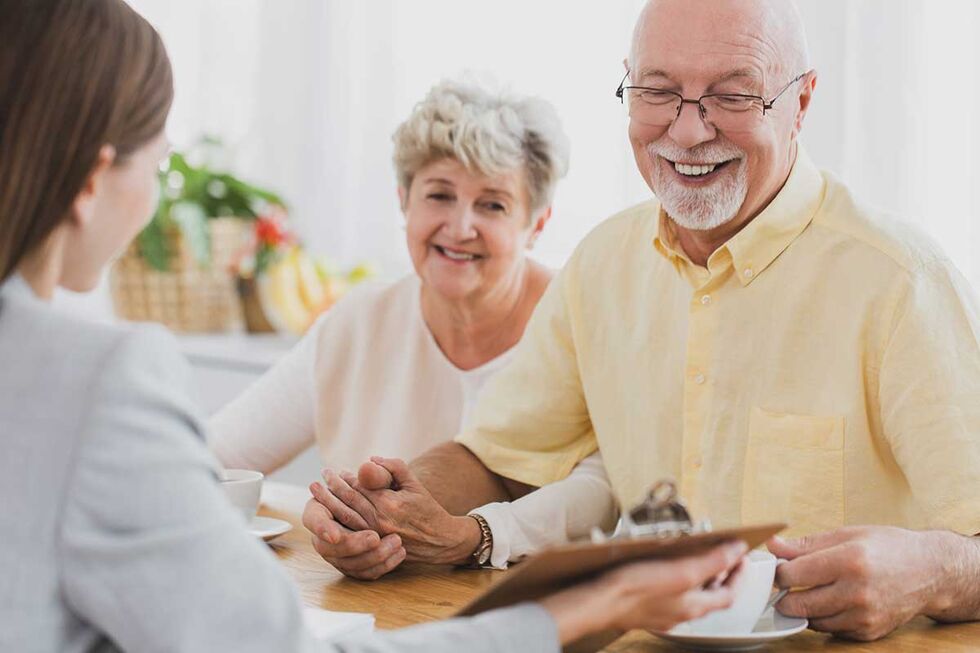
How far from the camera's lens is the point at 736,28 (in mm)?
1656

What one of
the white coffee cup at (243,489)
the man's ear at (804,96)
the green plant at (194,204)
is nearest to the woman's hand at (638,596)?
the white coffee cup at (243,489)

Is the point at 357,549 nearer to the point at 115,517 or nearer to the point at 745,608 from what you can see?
the point at 745,608

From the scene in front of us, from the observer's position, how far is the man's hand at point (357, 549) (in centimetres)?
148

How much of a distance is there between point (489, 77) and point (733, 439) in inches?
35.5

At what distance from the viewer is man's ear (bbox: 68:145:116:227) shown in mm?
941

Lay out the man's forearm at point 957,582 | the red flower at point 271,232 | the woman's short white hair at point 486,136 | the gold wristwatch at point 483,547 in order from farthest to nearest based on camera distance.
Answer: the red flower at point 271,232
the woman's short white hair at point 486,136
the gold wristwatch at point 483,547
the man's forearm at point 957,582

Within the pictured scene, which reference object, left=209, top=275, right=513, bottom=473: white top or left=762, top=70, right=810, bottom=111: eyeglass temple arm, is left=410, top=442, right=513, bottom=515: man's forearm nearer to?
left=209, top=275, right=513, bottom=473: white top

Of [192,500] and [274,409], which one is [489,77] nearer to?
[274,409]

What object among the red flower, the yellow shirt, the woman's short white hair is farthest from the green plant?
the yellow shirt

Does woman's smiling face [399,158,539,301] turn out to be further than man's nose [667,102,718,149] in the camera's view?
Yes

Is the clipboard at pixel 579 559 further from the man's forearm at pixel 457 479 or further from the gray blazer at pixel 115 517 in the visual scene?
the man's forearm at pixel 457 479

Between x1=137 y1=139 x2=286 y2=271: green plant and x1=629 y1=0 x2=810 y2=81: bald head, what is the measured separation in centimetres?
247

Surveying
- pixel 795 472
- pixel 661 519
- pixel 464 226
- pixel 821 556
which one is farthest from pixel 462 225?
pixel 661 519

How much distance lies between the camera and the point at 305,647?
0.92m
